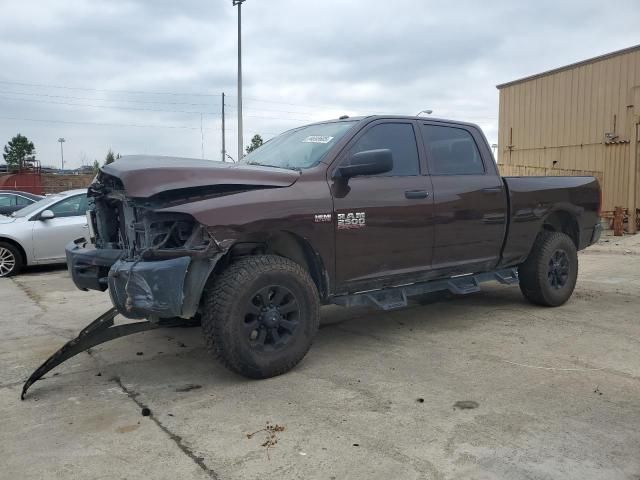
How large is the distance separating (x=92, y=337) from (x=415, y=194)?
2.73 meters

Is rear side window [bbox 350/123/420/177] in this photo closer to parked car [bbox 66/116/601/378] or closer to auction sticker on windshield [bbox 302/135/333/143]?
parked car [bbox 66/116/601/378]

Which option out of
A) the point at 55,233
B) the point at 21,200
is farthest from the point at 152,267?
the point at 21,200

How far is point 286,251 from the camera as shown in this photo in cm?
427

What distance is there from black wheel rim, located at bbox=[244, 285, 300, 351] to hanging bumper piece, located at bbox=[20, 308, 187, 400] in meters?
0.83

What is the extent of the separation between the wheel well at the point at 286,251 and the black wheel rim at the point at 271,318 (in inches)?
14.3

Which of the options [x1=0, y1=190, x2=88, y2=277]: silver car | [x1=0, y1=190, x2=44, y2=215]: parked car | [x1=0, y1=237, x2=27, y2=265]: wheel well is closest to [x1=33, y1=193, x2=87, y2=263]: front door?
[x1=0, y1=190, x2=88, y2=277]: silver car

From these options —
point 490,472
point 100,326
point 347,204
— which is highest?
point 347,204

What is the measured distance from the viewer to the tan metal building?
1555 centimetres

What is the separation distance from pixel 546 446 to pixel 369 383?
4.15 feet

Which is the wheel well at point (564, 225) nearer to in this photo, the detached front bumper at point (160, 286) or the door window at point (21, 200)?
the detached front bumper at point (160, 286)

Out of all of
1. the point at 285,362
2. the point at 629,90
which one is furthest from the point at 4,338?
the point at 629,90

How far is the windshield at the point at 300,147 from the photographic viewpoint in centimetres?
451

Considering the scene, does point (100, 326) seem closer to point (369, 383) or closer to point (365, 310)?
point (369, 383)

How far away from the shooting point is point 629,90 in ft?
50.8
